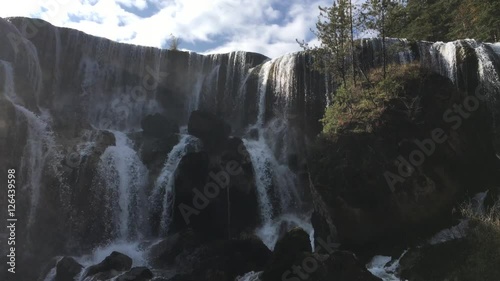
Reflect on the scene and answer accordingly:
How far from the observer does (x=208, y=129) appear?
106ft

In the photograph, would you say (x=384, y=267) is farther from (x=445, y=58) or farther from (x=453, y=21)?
(x=453, y=21)

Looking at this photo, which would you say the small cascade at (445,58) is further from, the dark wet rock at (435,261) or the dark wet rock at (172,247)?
the dark wet rock at (172,247)

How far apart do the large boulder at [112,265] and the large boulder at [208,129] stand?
1221cm

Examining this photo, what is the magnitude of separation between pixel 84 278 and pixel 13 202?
280 inches

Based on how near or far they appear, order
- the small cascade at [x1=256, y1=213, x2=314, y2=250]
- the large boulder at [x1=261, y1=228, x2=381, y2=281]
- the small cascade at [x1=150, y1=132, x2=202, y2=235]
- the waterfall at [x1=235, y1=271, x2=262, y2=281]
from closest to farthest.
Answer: the large boulder at [x1=261, y1=228, x2=381, y2=281]
the waterfall at [x1=235, y1=271, x2=262, y2=281]
the small cascade at [x1=256, y1=213, x2=314, y2=250]
the small cascade at [x1=150, y1=132, x2=202, y2=235]

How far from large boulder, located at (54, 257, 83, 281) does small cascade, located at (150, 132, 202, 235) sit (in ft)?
19.7

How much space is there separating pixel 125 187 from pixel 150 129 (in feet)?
22.3

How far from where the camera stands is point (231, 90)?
38.4 m

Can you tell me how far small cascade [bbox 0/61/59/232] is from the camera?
83.5 ft

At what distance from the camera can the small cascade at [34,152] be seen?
25.5 meters

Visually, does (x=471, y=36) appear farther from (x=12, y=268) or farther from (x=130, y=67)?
(x=12, y=268)

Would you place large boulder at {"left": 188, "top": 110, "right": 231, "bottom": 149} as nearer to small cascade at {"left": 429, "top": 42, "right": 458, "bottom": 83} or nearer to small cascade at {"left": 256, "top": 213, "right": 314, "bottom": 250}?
small cascade at {"left": 256, "top": 213, "right": 314, "bottom": 250}

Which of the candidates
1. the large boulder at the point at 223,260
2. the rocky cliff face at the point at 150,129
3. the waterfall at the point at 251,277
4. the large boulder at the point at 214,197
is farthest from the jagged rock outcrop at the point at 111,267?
the waterfall at the point at 251,277

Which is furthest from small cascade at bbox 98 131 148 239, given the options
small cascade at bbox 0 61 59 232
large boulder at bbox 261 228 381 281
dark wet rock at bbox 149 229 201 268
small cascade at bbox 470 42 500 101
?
small cascade at bbox 470 42 500 101
